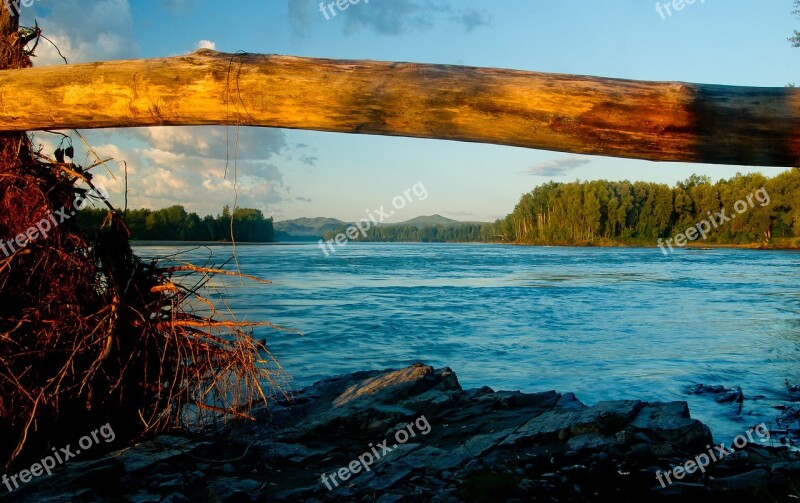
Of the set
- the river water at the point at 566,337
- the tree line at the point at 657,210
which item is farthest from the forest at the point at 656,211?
the river water at the point at 566,337

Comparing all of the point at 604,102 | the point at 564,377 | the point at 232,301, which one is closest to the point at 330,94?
the point at 604,102

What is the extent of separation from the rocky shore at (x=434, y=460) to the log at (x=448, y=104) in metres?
2.53

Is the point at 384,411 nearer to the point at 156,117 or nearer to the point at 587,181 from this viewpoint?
the point at 156,117

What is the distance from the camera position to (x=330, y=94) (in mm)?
2934

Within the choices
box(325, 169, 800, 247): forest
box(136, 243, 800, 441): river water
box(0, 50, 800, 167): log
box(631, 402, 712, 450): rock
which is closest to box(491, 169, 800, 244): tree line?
box(325, 169, 800, 247): forest

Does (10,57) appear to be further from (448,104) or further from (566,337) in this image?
(566,337)

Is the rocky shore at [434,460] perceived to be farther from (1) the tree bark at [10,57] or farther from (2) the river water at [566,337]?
(1) the tree bark at [10,57]

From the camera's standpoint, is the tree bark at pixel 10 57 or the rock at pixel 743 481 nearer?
the rock at pixel 743 481

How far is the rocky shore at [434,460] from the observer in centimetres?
407

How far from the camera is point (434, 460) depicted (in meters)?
4.87

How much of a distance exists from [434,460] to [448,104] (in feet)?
10.9

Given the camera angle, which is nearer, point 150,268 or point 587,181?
point 150,268

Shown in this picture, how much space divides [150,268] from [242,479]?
2.04 metres

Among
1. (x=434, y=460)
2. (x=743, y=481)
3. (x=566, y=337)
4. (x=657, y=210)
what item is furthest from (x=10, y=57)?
(x=657, y=210)
